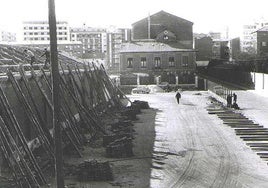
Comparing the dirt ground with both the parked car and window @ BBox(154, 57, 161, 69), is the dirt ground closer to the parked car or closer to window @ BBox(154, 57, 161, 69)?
the parked car

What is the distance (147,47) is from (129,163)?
49566mm

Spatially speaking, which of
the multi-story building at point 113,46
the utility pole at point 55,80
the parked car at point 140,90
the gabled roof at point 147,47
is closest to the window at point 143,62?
the gabled roof at point 147,47

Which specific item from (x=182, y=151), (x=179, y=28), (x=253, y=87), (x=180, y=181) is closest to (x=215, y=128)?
(x=182, y=151)

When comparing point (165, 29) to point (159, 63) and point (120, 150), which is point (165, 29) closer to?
point (159, 63)

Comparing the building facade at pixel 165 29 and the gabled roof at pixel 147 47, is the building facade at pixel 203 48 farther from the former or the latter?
the gabled roof at pixel 147 47

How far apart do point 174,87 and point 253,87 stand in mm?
12088

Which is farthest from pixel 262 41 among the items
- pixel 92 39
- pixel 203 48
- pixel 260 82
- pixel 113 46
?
pixel 92 39

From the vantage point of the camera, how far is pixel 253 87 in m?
57.8

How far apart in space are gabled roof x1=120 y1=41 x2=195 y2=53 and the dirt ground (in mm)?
38942

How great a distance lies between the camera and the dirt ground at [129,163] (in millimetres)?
17641

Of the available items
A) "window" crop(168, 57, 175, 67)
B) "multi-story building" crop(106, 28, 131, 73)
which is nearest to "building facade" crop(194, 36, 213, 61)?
"multi-story building" crop(106, 28, 131, 73)

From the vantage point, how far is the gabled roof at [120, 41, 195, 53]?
68562 millimetres

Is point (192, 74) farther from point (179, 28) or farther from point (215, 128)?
point (215, 128)

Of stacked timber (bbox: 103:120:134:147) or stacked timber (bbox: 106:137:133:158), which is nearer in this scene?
stacked timber (bbox: 106:137:133:158)
